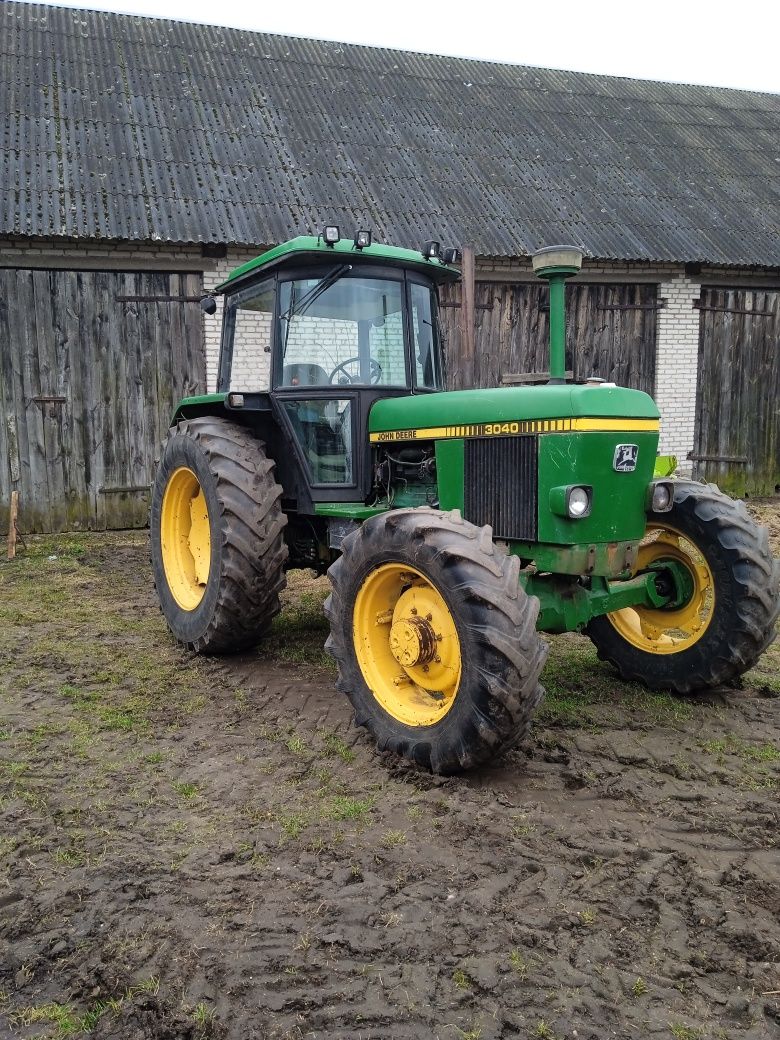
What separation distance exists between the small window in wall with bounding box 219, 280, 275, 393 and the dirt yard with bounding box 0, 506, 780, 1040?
73.4 inches

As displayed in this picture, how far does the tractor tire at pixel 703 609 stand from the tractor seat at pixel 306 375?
1.85 m

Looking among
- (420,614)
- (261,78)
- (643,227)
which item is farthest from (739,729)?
(261,78)

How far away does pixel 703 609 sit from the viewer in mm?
4219

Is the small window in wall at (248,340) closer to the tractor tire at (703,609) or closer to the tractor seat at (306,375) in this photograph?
the tractor seat at (306,375)

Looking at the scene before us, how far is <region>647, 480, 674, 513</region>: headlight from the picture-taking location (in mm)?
3902

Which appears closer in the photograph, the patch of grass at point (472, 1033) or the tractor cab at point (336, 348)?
the patch of grass at point (472, 1033)

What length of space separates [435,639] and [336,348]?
1.90 meters

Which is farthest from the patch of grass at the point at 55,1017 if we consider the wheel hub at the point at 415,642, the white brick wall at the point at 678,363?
the white brick wall at the point at 678,363

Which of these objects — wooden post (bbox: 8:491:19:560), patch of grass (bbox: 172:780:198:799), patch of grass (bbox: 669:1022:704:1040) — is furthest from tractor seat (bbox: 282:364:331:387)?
wooden post (bbox: 8:491:19:560)

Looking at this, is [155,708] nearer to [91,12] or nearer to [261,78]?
[261,78]

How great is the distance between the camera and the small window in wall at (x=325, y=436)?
182 inches

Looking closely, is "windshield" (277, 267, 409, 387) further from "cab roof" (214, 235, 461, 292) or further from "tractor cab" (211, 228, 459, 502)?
"cab roof" (214, 235, 461, 292)

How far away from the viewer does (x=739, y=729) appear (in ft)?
12.7

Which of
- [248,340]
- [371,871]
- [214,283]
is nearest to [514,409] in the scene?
[371,871]
